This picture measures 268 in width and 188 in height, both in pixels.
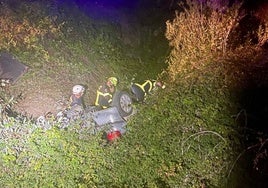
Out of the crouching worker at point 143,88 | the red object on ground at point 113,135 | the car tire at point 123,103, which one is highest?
the crouching worker at point 143,88

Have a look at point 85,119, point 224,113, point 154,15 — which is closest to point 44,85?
point 85,119

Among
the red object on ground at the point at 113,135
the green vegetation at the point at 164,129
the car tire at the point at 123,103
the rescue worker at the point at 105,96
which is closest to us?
the green vegetation at the point at 164,129

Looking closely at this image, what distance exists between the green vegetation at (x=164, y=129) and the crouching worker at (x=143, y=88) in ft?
0.72

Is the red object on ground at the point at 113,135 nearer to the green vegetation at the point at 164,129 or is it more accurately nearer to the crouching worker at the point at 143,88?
the green vegetation at the point at 164,129

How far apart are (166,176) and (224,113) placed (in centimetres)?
137

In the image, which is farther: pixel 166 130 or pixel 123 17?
pixel 123 17

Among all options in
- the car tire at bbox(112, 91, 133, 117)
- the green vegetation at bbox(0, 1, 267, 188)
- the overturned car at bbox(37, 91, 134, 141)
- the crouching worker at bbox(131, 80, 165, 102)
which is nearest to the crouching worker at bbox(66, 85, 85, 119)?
the overturned car at bbox(37, 91, 134, 141)

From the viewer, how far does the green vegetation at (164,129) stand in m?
4.97

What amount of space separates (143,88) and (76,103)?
1.27 m

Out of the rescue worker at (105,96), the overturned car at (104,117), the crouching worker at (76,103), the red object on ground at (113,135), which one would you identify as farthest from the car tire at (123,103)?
the crouching worker at (76,103)

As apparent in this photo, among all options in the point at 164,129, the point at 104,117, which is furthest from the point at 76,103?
the point at 164,129

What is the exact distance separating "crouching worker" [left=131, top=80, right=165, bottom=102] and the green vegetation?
0.22m

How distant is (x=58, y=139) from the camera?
5.62m

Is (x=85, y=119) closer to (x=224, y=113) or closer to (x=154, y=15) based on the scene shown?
(x=224, y=113)
